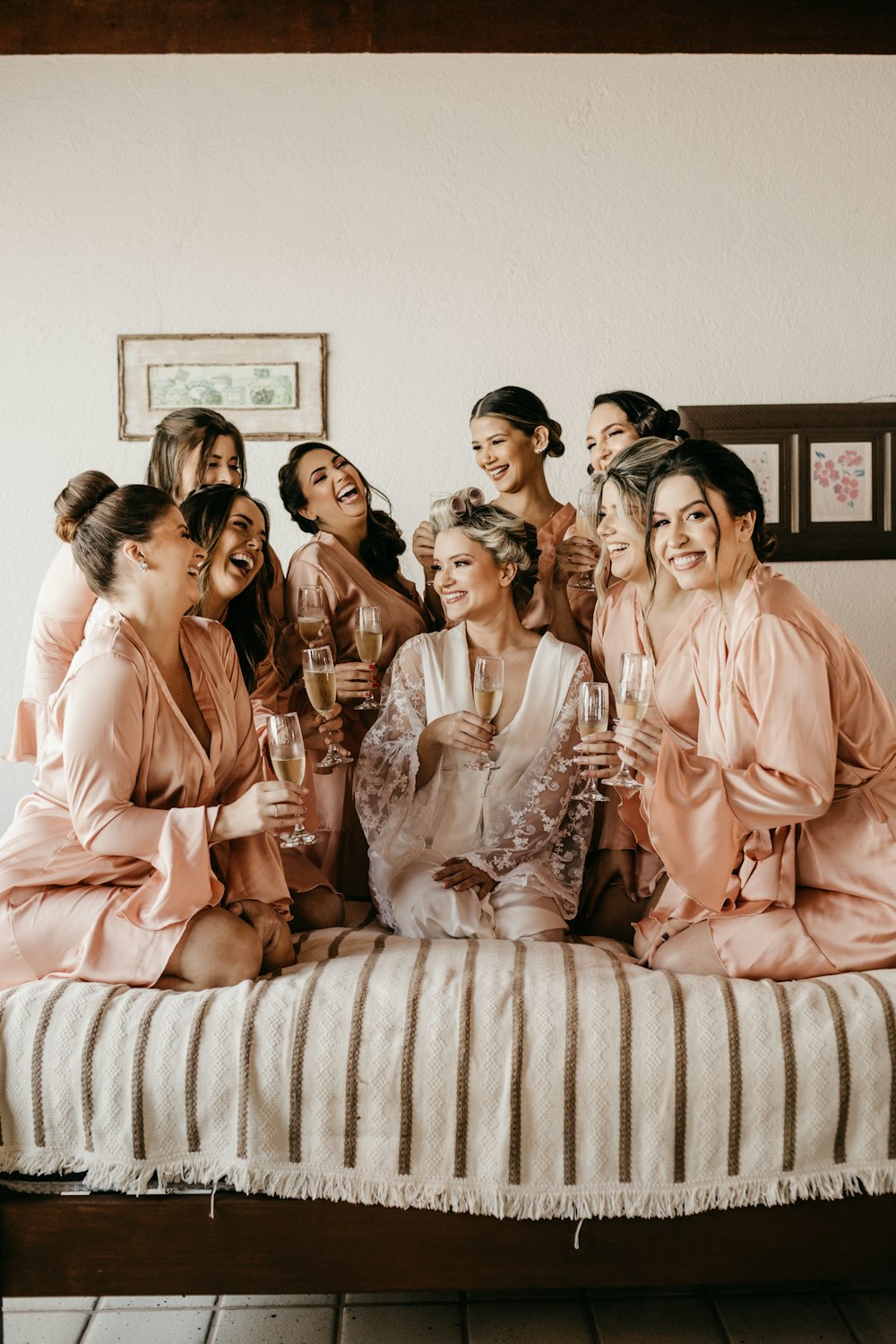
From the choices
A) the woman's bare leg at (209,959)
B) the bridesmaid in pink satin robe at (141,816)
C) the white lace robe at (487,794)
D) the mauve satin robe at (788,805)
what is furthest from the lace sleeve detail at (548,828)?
the woman's bare leg at (209,959)

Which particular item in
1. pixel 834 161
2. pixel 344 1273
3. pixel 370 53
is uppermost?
pixel 370 53

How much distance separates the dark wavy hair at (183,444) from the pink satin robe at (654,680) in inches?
46.5

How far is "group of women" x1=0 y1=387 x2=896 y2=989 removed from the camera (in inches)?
89.4

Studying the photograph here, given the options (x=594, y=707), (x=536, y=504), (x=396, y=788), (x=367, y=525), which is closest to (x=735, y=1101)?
(x=594, y=707)

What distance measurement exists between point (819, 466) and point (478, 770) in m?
2.05

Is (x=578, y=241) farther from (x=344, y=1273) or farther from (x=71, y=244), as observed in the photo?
(x=344, y=1273)

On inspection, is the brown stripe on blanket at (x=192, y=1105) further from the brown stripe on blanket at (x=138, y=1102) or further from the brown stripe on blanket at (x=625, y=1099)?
the brown stripe on blanket at (x=625, y=1099)

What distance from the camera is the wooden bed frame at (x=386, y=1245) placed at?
2.04m

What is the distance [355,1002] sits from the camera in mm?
2133

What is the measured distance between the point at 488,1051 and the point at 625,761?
2.05 ft

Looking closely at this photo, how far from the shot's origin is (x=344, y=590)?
10.8 feet

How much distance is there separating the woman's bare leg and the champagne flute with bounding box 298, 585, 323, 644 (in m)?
0.88

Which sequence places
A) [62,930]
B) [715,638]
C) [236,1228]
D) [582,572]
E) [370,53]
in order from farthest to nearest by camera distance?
1. [370,53]
2. [582,572]
3. [715,638]
4. [62,930]
5. [236,1228]

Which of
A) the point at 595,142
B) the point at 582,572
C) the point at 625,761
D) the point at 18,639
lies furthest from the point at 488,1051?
the point at 595,142
